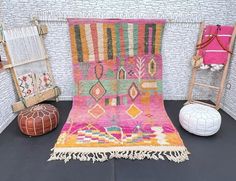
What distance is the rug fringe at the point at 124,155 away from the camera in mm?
1598

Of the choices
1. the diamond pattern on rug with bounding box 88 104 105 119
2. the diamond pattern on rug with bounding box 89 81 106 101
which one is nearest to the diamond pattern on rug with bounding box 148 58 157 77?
the diamond pattern on rug with bounding box 89 81 106 101

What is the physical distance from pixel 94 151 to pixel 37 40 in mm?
1336

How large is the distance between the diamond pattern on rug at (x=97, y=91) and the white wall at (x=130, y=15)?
391mm

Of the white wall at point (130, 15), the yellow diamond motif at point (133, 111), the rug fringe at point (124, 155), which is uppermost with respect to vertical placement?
the white wall at point (130, 15)

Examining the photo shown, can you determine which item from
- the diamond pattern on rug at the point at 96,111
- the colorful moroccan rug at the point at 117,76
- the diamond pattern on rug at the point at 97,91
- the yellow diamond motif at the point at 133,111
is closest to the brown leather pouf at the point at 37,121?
the colorful moroccan rug at the point at 117,76

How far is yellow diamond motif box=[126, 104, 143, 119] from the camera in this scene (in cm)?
216

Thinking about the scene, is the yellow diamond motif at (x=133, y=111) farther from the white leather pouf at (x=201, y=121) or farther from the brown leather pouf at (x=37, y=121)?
the brown leather pouf at (x=37, y=121)

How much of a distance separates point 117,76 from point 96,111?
0.45 m

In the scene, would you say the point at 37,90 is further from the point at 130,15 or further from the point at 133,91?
the point at 130,15

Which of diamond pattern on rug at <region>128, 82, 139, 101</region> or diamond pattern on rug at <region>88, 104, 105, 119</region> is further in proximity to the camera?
diamond pattern on rug at <region>128, 82, 139, 101</region>

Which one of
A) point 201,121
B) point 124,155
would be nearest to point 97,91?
point 124,155

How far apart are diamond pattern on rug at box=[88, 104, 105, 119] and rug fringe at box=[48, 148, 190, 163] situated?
21.4 inches

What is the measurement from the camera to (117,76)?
2.29m

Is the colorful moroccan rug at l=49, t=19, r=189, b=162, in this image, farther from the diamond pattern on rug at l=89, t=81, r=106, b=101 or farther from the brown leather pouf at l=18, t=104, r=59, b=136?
the brown leather pouf at l=18, t=104, r=59, b=136
